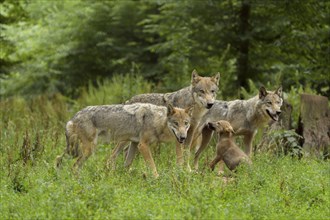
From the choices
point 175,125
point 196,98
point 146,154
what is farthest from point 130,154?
point 196,98

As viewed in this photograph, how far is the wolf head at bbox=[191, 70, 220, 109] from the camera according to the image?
39.4ft

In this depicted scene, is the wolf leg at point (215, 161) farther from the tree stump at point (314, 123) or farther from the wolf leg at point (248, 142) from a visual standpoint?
the tree stump at point (314, 123)

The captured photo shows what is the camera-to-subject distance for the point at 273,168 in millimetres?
11094

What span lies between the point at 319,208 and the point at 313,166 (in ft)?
10.5

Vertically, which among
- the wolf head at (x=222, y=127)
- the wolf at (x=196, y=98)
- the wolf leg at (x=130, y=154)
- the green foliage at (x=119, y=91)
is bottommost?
the green foliage at (x=119, y=91)

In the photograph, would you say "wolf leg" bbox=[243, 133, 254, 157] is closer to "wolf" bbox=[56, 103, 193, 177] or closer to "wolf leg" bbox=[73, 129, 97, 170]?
"wolf" bbox=[56, 103, 193, 177]

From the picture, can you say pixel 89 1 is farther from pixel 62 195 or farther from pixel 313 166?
pixel 62 195

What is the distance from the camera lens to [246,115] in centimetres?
1261

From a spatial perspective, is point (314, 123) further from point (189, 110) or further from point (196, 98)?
point (189, 110)

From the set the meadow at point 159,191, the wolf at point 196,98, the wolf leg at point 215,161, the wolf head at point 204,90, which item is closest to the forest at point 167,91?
the meadow at point 159,191

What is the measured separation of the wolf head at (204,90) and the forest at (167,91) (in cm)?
91

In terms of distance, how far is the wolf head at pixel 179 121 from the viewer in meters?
11.1

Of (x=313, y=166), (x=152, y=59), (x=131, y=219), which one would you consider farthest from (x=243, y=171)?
(x=152, y=59)

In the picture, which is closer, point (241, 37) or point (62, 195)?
point (62, 195)
